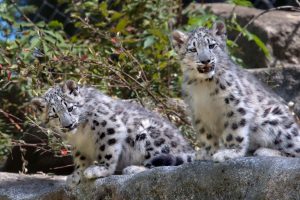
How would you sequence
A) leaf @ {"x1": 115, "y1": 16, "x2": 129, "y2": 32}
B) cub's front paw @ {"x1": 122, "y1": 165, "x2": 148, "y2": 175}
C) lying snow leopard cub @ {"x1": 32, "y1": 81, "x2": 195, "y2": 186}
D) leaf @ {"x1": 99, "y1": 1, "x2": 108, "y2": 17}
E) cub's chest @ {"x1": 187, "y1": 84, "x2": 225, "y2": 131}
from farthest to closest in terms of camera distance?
leaf @ {"x1": 99, "y1": 1, "x2": 108, "y2": 17} < leaf @ {"x1": 115, "y1": 16, "x2": 129, "y2": 32} < lying snow leopard cub @ {"x1": 32, "y1": 81, "x2": 195, "y2": 186} < cub's front paw @ {"x1": 122, "y1": 165, "x2": 148, "y2": 175} < cub's chest @ {"x1": 187, "y1": 84, "x2": 225, "y2": 131}

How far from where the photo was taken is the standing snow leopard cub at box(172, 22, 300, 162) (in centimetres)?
522

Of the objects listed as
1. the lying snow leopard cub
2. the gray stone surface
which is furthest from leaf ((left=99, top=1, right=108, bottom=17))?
the gray stone surface

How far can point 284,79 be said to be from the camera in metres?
7.82

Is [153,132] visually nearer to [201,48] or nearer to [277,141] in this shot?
[201,48]

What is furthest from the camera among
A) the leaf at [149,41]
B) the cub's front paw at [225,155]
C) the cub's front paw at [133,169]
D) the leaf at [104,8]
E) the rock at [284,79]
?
the leaf at [104,8]

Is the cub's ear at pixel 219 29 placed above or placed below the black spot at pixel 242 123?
above

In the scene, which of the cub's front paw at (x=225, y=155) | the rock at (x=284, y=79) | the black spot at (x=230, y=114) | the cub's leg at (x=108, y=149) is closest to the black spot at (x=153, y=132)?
the cub's leg at (x=108, y=149)

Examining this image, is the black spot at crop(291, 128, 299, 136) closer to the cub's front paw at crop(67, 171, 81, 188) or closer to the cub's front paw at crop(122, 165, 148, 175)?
the cub's front paw at crop(122, 165, 148, 175)

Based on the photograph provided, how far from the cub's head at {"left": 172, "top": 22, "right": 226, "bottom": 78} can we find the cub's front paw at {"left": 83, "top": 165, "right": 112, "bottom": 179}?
0.86 metres

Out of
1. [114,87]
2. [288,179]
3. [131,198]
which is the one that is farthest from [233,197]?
[114,87]

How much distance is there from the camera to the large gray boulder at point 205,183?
437 cm

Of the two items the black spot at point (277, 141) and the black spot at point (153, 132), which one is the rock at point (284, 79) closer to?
the black spot at point (153, 132)

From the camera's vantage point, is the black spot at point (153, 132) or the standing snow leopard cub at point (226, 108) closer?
the standing snow leopard cub at point (226, 108)

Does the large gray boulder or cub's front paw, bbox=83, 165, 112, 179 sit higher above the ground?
the large gray boulder
